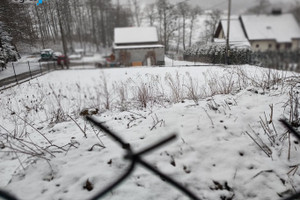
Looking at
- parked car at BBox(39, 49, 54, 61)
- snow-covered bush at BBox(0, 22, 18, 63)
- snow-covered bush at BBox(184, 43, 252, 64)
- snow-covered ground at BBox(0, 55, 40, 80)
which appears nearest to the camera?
snow-covered bush at BBox(0, 22, 18, 63)

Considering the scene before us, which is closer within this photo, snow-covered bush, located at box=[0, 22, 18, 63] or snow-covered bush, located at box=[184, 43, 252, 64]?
snow-covered bush, located at box=[0, 22, 18, 63]

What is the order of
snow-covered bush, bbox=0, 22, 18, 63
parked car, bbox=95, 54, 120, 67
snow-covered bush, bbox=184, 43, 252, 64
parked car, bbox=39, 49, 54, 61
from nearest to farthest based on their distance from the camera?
snow-covered bush, bbox=0, 22, 18, 63 < parked car, bbox=39, 49, 54, 61 < snow-covered bush, bbox=184, 43, 252, 64 < parked car, bbox=95, 54, 120, 67

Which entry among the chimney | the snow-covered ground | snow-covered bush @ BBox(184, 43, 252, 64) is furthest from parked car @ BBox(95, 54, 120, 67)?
the chimney

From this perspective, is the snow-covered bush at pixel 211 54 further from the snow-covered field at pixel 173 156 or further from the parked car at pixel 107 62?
the parked car at pixel 107 62

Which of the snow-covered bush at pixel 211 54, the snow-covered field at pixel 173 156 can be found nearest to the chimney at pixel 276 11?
the snow-covered field at pixel 173 156

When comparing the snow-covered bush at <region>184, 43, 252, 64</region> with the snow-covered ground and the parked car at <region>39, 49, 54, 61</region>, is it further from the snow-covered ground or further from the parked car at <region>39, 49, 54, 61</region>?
the snow-covered ground

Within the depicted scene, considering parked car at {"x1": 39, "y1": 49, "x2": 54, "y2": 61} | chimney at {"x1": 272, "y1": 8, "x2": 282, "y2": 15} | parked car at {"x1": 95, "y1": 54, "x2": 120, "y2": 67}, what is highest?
chimney at {"x1": 272, "y1": 8, "x2": 282, "y2": 15}

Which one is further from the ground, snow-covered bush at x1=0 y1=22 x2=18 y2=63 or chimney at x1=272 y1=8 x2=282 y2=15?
chimney at x1=272 y1=8 x2=282 y2=15

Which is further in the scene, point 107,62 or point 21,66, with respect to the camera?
point 107,62

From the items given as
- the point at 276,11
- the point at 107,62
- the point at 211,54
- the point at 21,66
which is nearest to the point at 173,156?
the point at 276,11

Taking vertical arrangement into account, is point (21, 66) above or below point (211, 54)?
above

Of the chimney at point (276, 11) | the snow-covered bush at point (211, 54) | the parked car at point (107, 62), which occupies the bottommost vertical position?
the parked car at point (107, 62)

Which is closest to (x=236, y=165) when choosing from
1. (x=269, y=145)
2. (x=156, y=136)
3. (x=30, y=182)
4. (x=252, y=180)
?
(x=252, y=180)

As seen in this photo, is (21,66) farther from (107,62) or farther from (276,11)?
(107,62)
